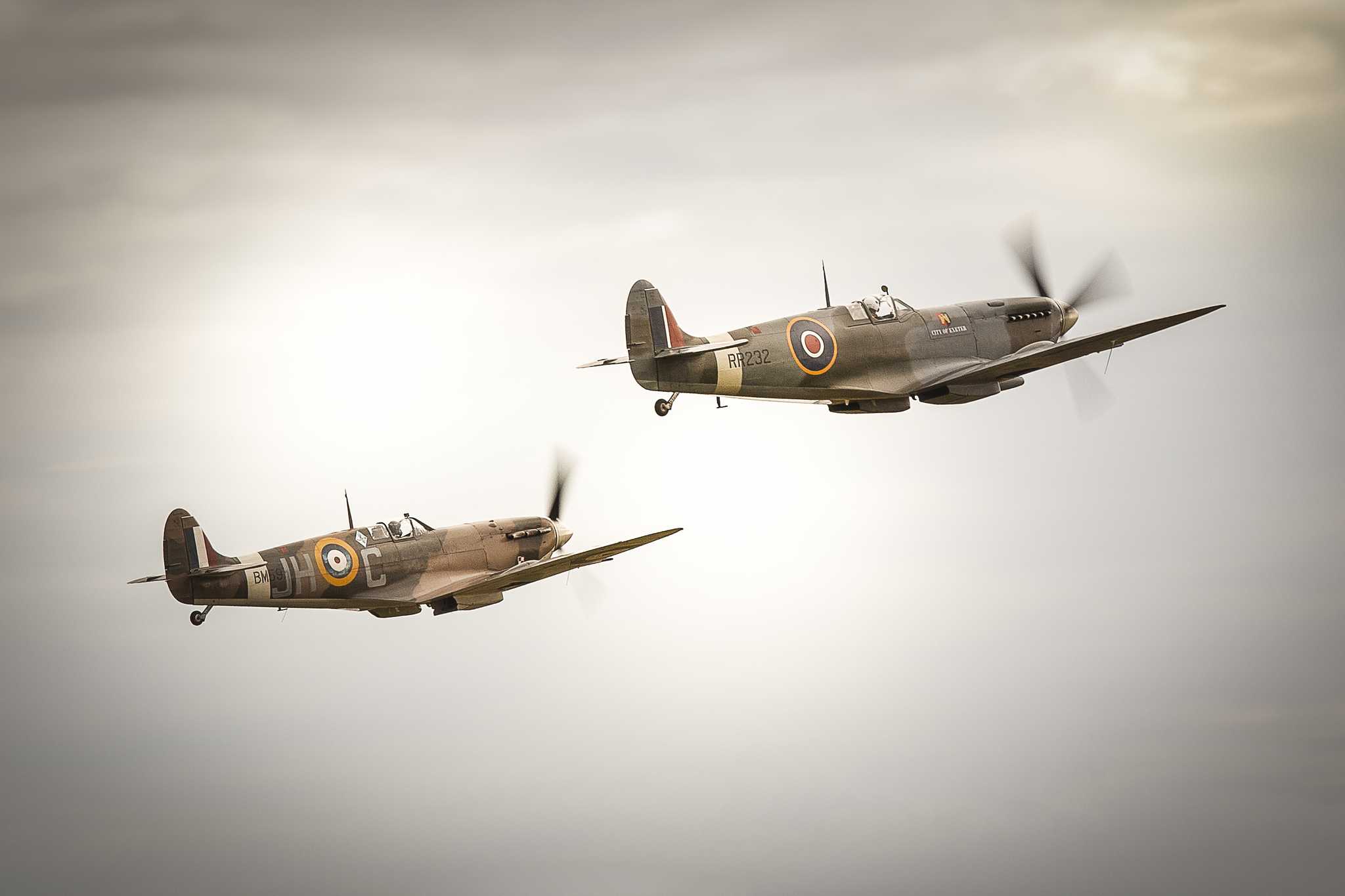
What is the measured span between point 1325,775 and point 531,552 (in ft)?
642

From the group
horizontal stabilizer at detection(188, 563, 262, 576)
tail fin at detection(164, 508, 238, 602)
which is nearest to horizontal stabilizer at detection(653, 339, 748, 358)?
horizontal stabilizer at detection(188, 563, 262, 576)

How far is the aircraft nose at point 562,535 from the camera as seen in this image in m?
27.0

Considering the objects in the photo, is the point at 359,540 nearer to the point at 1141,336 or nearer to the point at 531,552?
the point at 531,552

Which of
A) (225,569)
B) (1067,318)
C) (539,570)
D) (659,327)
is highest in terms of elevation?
(659,327)

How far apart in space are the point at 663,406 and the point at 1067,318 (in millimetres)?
8729

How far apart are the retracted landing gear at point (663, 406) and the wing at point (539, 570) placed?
179 centimetres

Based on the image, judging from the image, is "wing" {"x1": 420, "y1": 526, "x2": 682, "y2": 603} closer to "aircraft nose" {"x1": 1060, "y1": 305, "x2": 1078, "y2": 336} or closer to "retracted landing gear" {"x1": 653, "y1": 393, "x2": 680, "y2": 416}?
"retracted landing gear" {"x1": 653, "y1": 393, "x2": 680, "y2": 416}

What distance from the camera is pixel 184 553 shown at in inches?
890

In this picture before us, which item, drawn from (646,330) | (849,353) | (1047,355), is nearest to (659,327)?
(646,330)

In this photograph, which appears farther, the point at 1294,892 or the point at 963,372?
the point at 1294,892

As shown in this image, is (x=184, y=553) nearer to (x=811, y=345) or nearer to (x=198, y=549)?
(x=198, y=549)

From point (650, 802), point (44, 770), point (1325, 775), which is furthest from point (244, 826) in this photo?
point (1325, 775)

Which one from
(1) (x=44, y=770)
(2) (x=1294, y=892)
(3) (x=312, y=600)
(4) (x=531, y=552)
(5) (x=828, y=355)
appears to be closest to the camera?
(5) (x=828, y=355)

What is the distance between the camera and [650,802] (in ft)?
608
